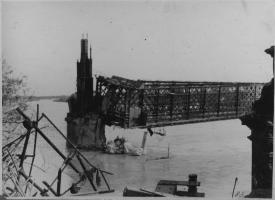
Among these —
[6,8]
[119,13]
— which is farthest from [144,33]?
[6,8]

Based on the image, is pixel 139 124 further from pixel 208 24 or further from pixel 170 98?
pixel 208 24

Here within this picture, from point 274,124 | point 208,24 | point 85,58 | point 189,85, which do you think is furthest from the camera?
point 189,85

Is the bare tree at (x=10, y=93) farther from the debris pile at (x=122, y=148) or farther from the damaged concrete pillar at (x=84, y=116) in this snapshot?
the debris pile at (x=122, y=148)

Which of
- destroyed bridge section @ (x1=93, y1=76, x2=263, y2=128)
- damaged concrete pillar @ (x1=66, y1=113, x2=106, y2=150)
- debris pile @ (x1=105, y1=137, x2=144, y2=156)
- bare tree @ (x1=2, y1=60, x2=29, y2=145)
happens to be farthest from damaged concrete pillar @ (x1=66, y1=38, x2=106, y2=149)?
bare tree @ (x1=2, y1=60, x2=29, y2=145)

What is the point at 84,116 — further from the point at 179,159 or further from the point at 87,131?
the point at 179,159

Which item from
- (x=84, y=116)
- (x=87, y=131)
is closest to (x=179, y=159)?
(x=87, y=131)

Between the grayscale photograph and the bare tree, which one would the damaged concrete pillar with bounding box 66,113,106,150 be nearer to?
the grayscale photograph
